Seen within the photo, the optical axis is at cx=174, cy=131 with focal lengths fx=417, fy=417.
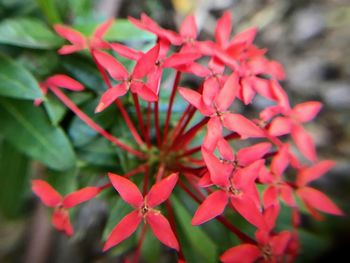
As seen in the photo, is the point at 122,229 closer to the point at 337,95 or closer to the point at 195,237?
the point at 195,237

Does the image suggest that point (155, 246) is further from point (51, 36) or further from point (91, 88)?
point (51, 36)

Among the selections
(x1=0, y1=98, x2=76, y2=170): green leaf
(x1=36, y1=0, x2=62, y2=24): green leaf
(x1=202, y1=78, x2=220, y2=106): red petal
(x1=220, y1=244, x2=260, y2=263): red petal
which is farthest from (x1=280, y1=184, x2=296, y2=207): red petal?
(x1=36, y1=0, x2=62, y2=24): green leaf

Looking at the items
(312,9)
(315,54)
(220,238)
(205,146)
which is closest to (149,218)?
(205,146)

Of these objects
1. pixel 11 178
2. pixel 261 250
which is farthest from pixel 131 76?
pixel 11 178

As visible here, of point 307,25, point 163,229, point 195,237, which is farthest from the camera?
point 307,25

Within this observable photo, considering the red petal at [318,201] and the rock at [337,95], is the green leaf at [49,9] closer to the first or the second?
the red petal at [318,201]
